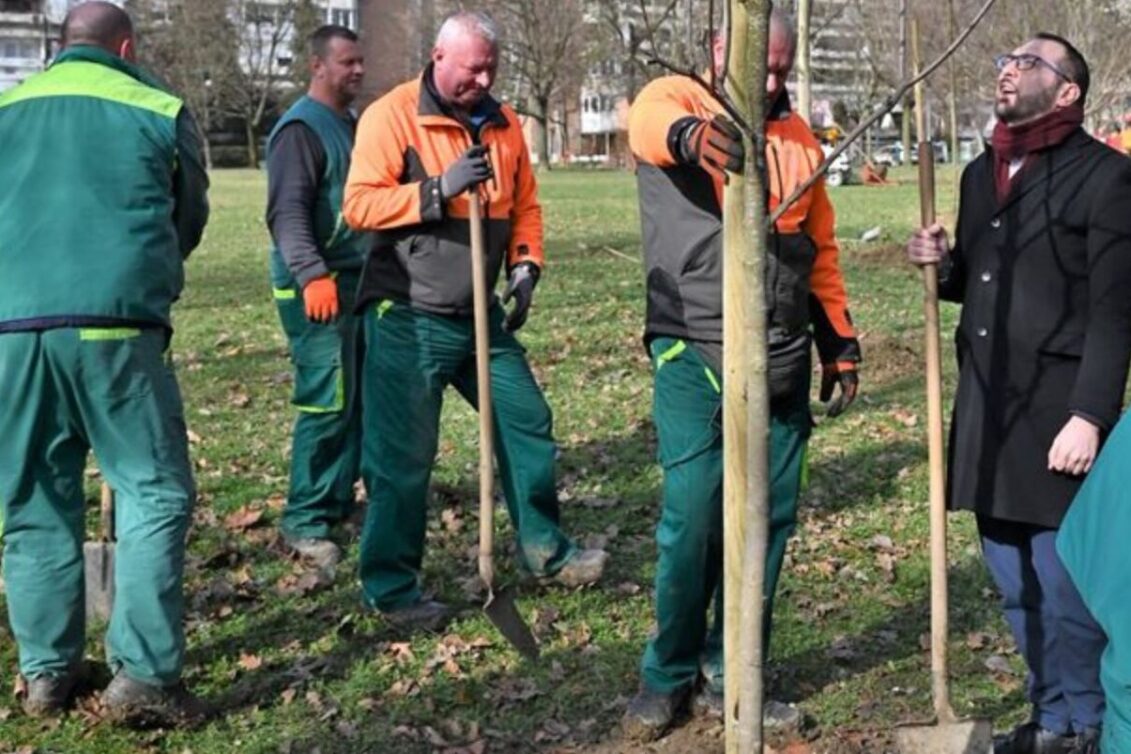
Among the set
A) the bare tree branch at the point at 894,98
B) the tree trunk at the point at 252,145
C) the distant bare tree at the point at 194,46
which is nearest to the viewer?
the bare tree branch at the point at 894,98

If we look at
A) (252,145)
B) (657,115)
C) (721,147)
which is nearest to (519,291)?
(657,115)

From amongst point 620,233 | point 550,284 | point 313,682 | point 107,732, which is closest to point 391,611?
point 313,682

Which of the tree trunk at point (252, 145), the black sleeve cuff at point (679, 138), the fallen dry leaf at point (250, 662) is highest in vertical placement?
the tree trunk at point (252, 145)

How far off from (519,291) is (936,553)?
7.45ft

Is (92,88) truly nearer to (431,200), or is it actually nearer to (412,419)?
(431,200)

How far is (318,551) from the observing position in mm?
6277

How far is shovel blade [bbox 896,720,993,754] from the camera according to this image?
3902 mm

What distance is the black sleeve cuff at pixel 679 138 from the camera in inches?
152

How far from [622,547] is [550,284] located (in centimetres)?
895

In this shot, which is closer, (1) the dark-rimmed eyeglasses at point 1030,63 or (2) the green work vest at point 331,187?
(1) the dark-rimmed eyeglasses at point 1030,63

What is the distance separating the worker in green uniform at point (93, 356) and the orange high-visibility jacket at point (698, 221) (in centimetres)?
150

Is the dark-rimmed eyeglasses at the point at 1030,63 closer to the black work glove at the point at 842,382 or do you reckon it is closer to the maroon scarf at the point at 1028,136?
the maroon scarf at the point at 1028,136

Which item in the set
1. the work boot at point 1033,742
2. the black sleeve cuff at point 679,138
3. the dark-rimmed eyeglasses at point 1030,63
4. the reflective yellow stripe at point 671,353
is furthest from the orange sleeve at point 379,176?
the work boot at point 1033,742

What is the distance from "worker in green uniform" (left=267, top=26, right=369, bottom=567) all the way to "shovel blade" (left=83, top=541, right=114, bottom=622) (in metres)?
0.98
